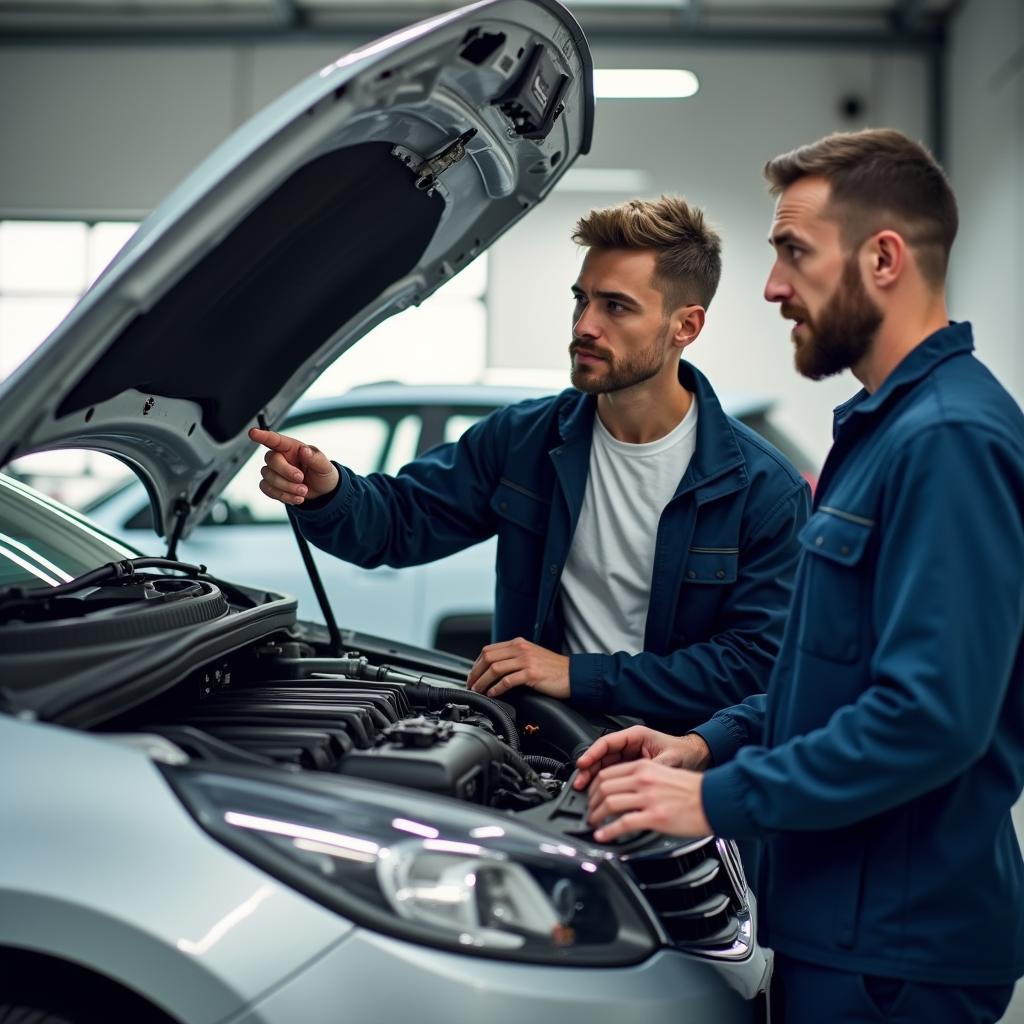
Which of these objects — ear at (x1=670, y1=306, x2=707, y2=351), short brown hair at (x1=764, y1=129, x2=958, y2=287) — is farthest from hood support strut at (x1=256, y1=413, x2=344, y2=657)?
short brown hair at (x1=764, y1=129, x2=958, y2=287)

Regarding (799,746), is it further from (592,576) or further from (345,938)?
(592,576)

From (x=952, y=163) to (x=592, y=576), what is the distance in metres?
7.39

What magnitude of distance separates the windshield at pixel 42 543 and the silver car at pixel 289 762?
0.01m

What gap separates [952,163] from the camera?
8.58 metres

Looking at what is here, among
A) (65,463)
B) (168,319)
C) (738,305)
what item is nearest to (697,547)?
(168,319)

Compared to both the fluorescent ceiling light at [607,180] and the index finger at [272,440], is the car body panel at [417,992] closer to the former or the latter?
the index finger at [272,440]

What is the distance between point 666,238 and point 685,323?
0.58ft

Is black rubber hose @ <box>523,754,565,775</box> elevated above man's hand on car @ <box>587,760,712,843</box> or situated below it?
below

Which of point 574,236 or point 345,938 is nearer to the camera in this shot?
point 345,938

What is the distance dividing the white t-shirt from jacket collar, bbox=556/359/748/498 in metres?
0.05

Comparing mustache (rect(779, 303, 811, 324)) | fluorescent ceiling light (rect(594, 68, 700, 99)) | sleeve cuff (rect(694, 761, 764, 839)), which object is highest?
fluorescent ceiling light (rect(594, 68, 700, 99))

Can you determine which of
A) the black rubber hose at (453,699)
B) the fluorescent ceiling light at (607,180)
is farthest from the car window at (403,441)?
the fluorescent ceiling light at (607,180)

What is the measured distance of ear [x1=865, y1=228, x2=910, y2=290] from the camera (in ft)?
4.80

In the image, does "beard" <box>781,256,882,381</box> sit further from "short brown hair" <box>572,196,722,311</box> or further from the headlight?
"short brown hair" <box>572,196,722,311</box>
